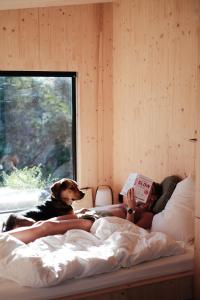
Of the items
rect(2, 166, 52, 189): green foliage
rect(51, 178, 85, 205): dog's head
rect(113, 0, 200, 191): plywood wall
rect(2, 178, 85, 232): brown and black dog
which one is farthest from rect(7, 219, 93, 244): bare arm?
rect(2, 166, 52, 189): green foliage

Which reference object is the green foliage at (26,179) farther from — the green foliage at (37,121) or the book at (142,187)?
the book at (142,187)

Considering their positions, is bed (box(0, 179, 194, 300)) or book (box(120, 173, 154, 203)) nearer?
bed (box(0, 179, 194, 300))

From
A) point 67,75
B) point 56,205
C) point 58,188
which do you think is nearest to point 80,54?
point 67,75

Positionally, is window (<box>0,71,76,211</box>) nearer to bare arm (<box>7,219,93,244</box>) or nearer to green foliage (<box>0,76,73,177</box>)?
green foliage (<box>0,76,73,177</box>)

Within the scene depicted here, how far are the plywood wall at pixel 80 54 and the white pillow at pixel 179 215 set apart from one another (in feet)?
5.31

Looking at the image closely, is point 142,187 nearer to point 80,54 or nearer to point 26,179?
point 26,179

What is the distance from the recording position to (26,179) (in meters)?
4.02

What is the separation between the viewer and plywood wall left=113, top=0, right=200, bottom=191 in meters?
2.86

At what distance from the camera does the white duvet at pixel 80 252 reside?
6.01 feet

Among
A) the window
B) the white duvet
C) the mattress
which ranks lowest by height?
the mattress

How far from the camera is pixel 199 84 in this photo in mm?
1990

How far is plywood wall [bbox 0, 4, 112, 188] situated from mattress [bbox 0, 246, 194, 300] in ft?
6.63

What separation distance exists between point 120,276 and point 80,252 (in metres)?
0.25

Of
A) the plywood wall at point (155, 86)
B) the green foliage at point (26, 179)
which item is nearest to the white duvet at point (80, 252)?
the plywood wall at point (155, 86)
